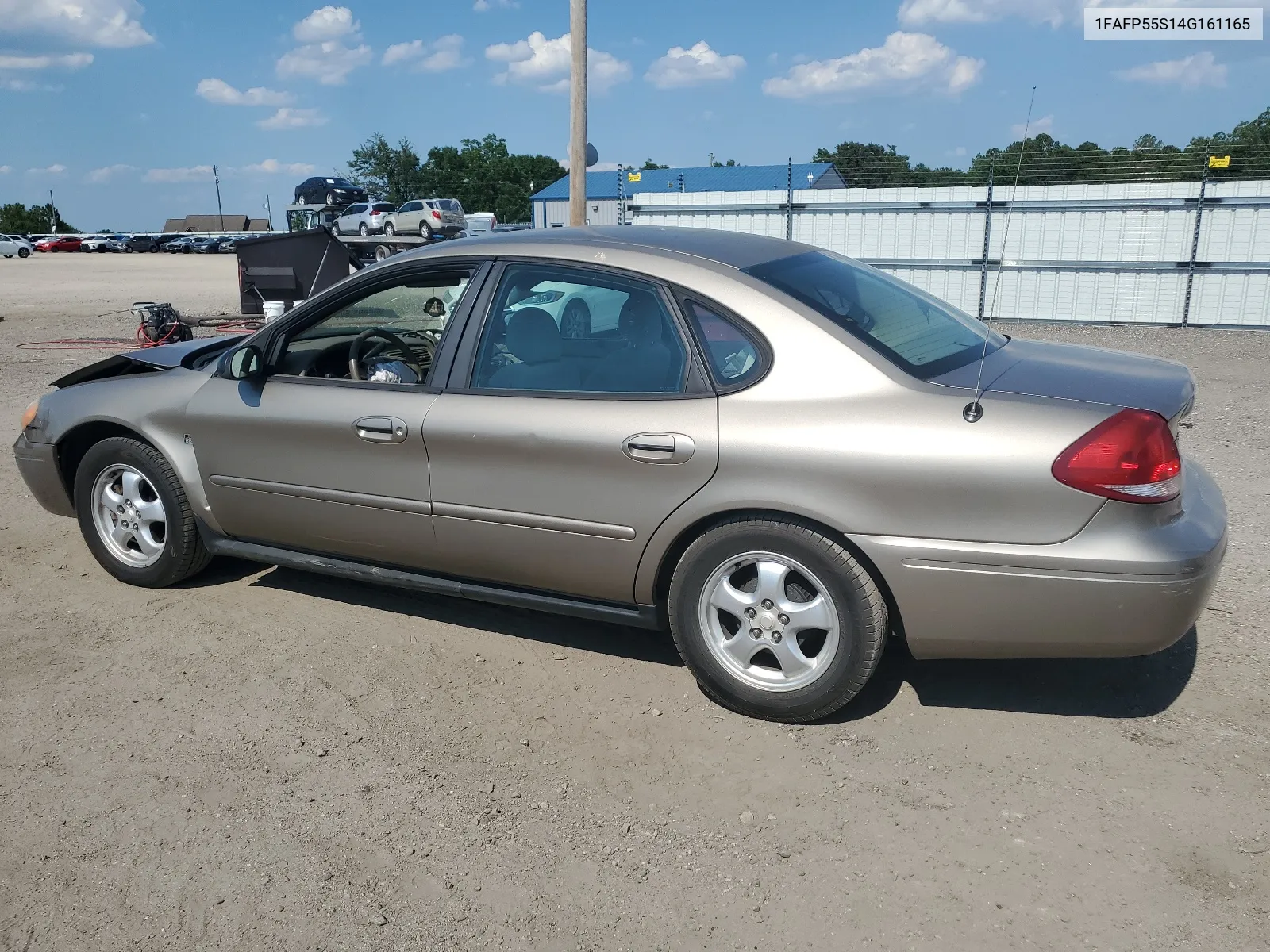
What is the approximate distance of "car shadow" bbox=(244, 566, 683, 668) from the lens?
167 inches

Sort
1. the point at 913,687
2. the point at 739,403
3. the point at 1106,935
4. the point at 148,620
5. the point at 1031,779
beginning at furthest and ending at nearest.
→ the point at 148,620 → the point at 913,687 → the point at 739,403 → the point at 1031,779 → the point at 1106,935

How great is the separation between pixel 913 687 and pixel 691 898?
145 cm

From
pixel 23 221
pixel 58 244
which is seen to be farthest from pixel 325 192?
pixel 23 221

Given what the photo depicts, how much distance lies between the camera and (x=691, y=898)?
2680 millimetres

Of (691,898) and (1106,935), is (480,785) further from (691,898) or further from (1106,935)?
(1106,935)

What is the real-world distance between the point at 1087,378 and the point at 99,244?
Result: 8271 cm

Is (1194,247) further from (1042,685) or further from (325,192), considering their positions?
(325,192)

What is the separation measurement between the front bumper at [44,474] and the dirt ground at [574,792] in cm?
53

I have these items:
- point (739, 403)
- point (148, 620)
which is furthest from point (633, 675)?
point (148, 620)

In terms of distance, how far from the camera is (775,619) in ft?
11.2

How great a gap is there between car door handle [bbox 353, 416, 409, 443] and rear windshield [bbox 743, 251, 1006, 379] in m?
1.44

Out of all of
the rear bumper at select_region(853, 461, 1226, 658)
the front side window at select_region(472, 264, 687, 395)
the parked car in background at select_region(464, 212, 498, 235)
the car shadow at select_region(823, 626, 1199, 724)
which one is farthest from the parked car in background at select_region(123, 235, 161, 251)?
the rear bumper at select_region(853, 461, 1226, 658)

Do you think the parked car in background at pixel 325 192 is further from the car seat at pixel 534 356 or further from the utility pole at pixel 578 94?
the car seat at pixel 534 356

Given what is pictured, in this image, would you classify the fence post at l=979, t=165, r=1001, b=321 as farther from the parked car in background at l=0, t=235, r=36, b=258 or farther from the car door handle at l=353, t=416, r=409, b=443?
the parked car in background at l=0, t=235, r=36, b=258
